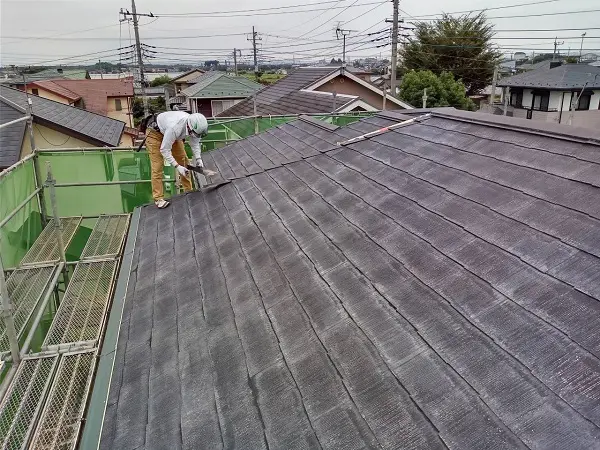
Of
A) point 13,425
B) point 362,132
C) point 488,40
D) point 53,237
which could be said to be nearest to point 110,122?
point 53,237

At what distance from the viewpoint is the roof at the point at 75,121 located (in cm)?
1186

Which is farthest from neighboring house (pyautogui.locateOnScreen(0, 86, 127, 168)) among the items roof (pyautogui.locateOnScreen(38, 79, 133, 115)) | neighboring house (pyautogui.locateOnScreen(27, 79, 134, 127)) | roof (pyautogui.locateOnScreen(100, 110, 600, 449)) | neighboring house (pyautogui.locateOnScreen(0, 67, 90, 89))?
roof (pyautogui.locateOnScreen(38, 79, 133, 115))

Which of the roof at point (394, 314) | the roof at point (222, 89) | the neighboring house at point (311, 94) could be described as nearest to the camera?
the roof at point (394, 314)

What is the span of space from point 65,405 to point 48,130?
1022 centimetres

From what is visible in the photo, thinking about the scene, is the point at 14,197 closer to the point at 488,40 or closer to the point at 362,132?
the point at 362,132

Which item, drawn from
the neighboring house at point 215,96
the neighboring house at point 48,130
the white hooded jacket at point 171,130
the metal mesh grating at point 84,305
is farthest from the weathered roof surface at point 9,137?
the neighboring house at point 215,96

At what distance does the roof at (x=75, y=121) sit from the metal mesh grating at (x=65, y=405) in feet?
29.2

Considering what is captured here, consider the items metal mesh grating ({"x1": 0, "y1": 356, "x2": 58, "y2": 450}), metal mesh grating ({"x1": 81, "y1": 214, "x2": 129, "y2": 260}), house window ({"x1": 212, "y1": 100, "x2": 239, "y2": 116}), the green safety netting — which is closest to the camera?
metal mesh grating ({"x1": 0, "y1": 356, "x2": 58, "y2": 450})

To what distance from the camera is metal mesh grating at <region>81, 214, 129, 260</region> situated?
7.54 meters

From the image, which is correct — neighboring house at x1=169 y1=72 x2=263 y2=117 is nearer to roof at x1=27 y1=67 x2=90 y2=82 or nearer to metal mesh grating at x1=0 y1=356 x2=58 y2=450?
roof at x1=27 y1=67 x2=90 y2=82

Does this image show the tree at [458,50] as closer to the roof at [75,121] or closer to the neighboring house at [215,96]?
the neighboring house at [215,96]

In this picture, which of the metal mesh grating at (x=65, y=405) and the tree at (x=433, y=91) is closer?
the metal mesh grating at (x=65, y=405)

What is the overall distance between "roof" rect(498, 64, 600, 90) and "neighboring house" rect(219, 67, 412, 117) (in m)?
14.0

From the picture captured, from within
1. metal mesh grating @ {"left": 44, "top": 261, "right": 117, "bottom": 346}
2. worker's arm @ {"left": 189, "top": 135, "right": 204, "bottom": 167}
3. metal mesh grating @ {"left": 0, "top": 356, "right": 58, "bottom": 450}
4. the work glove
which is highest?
worker's arm @ {"left": 189, "top": 135, "right": 204, "bottom": 167}
